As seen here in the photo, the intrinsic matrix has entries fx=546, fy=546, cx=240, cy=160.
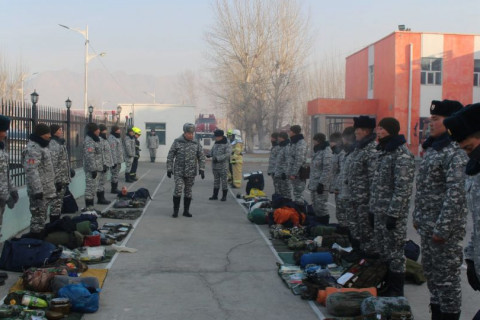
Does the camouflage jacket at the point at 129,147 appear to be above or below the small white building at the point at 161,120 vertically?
below

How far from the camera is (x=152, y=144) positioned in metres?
35.0

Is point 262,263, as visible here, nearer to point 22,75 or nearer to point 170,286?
point 170,286

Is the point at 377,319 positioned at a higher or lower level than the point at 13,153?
lower

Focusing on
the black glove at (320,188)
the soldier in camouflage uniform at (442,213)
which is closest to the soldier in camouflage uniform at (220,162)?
the black glove at (320,188)

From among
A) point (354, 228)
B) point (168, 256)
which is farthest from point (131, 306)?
point (354, 228)

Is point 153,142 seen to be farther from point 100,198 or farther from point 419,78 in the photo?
point 100,198

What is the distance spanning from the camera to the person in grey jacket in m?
35.0

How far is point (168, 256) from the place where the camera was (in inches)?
346

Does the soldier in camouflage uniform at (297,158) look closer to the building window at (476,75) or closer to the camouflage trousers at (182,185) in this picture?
the camouflage trousers at (182,185)

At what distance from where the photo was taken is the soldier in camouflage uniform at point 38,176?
347 inches

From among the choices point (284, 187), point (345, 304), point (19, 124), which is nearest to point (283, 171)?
point (284, 187)

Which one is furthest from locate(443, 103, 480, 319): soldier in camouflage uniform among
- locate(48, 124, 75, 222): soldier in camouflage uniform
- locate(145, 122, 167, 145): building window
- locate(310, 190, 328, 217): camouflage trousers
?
locate(145, 122, 167, 145): building window

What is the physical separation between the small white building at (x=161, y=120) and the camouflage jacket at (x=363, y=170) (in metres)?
28.7

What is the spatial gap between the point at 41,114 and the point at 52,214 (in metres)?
3.39
